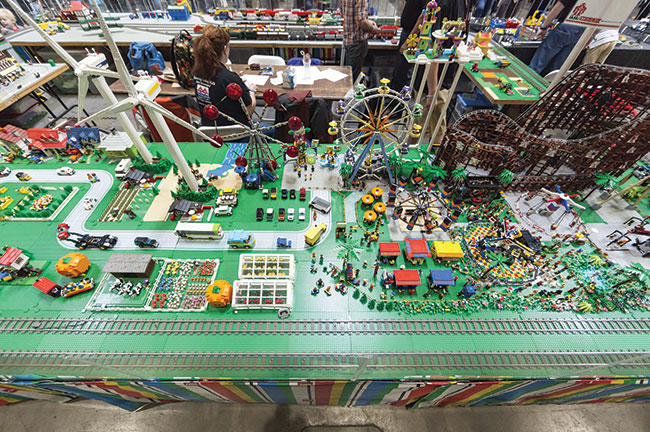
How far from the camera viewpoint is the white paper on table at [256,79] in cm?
981

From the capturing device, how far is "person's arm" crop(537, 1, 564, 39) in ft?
37.4

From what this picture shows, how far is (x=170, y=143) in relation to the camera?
17.7 feet

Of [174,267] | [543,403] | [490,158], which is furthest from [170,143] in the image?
[543,403]

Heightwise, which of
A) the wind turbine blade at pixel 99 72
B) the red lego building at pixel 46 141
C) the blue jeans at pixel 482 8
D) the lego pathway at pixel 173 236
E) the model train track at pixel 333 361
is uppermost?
the wind turbine blade at pixel 99 72

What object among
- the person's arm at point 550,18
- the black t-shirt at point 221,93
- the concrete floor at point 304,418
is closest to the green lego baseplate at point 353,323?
the concrete floor at point 304,418

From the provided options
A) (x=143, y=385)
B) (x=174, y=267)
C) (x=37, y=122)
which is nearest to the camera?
(x=143, y=385)

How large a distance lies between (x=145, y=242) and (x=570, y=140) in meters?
8.47

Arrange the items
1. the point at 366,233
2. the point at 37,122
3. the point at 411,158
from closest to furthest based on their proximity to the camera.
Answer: the point at 366,233
the point at 411,158
the point at 37,122

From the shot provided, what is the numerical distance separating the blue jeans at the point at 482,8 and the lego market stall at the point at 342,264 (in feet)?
34.4

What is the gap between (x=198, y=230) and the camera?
17.4 ft

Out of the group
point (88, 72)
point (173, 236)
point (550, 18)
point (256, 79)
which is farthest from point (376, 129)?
point (550, 18)

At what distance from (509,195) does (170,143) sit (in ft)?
23.1

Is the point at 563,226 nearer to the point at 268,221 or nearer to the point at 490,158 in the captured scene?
the point at 490,158

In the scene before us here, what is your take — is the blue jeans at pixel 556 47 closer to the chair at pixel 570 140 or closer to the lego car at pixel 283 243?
the chair at pixel 570 140
